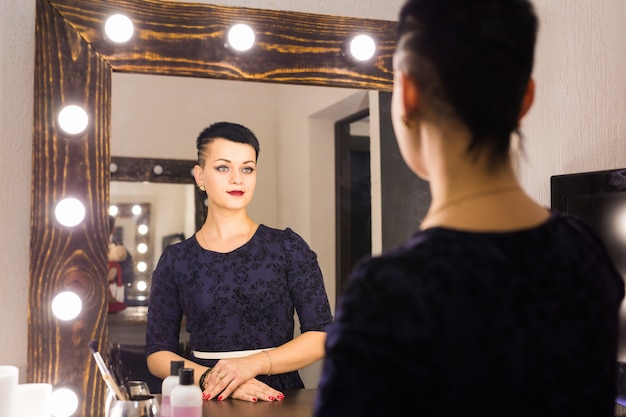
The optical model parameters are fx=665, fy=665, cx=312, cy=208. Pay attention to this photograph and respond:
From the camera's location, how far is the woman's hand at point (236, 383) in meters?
1.14

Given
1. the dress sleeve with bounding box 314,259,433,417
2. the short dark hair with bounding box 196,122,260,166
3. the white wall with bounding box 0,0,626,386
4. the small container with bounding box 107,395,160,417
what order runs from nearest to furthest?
the dress sleeve with bounding box 314,259,433,417
the small container with bounding box 107,395,160,417
the short dark hair with bounding box 196,122,260,166
the white wall with bounding box 0,0,626,386

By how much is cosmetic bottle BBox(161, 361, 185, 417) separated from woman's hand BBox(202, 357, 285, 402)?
0.08 m

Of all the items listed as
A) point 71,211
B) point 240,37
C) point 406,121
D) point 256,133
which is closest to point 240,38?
point 240,37

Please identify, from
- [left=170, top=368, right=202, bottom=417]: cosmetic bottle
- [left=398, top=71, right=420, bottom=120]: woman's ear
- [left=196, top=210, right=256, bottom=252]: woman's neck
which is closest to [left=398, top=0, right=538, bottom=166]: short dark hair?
[left=398, top=71, right=420, bottom=120]: woman's ear

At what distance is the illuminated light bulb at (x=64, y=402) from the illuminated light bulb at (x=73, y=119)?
434 millimetres

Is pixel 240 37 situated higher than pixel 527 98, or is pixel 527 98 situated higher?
pixel 240 37

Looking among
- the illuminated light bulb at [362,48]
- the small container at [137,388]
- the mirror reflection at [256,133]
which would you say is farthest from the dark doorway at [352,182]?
the small container at [137,388]

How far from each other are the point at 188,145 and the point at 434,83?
0.78m

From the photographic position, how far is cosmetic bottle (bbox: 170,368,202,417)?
3.17 ft

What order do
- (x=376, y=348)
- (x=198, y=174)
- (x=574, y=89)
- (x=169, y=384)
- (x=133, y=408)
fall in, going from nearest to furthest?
1. (x=376, y=348)
2. (x=133, y=408)
3. (x=169, y=384)
4. (x=198, y=174)
5. (x=574, y=89)

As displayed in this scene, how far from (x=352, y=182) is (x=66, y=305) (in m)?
0.56

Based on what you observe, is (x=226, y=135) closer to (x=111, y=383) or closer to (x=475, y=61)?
(x=111, y=383)

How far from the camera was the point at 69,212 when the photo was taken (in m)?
1.12

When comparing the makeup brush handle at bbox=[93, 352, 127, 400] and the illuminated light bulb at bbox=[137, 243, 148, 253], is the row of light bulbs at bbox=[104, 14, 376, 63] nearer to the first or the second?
the illuminated light bulb at bbox=[137, 243, 148, 253]
